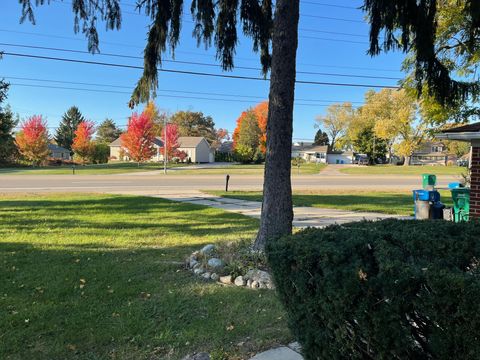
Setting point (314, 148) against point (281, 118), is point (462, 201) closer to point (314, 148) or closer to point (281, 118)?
point (281, 118)

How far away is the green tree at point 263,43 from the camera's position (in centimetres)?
545

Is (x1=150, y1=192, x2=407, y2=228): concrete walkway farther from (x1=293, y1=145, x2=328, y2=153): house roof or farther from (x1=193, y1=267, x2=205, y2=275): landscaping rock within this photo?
(x1=293, y1=145, x2=328, y2=153): house roof

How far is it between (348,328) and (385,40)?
17.0 feet

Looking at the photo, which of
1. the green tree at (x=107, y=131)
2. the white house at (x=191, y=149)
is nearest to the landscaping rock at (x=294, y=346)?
A: the white house at (x=191, y=149)

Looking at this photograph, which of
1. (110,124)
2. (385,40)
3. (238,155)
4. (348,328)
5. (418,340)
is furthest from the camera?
(110,124)

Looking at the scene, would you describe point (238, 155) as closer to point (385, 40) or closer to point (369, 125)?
point (369, 125)

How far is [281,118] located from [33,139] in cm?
→ 4742

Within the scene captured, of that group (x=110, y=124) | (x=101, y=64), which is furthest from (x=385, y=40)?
(x=110, y=124)

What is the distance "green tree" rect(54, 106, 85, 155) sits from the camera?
8094 cm

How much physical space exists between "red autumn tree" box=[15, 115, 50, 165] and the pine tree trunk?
46.7 m

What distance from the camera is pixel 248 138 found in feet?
210

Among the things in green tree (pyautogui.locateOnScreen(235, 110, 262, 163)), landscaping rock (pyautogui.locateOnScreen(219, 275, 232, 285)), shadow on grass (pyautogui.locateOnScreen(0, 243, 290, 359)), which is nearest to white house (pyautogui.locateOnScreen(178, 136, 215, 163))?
green tree (pyautogui.locateOnScreen(235, 110, 262, 163))

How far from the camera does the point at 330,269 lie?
74.5 inches

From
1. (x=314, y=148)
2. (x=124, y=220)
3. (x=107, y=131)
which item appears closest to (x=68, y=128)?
(x=107, y=131)
